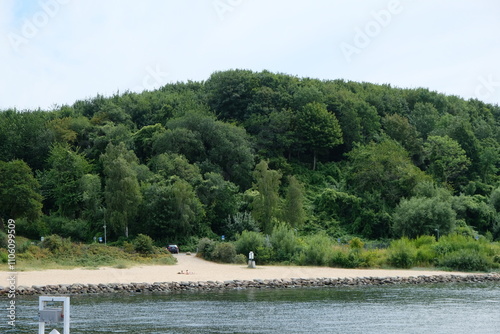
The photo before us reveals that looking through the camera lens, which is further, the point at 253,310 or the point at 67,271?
the point at 67,271

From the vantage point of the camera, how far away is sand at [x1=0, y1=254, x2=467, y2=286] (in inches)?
1633

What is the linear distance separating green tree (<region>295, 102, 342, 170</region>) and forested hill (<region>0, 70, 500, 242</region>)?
6.6 inches

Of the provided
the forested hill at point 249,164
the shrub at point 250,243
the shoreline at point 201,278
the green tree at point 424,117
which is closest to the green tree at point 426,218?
the forested hill at point 249,164

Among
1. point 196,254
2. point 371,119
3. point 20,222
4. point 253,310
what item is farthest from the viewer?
point 371,119

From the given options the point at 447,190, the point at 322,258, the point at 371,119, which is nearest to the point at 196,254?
the point at 322,258

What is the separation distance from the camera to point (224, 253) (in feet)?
171

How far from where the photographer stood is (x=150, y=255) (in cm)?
5178

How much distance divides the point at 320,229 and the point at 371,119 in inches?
975

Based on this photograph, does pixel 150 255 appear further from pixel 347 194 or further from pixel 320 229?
pixel 347 194

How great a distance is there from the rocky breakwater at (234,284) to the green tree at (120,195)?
19.7m

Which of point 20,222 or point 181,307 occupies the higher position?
point 20,222

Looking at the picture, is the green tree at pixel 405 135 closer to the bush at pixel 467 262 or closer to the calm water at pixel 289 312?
the bush at pixel 467 262

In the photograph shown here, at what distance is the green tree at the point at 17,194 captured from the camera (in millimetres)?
58438

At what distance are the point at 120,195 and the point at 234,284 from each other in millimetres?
21481
